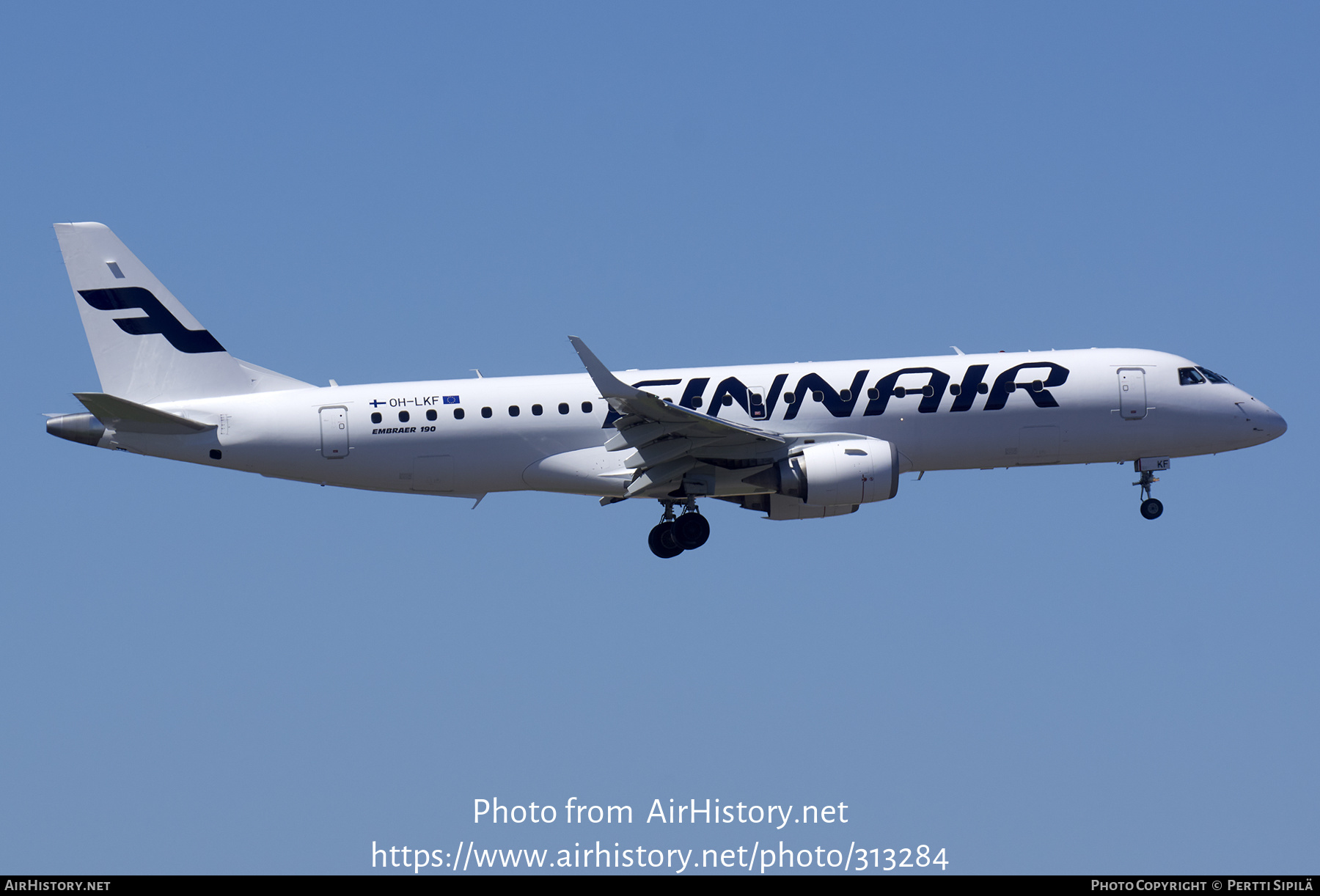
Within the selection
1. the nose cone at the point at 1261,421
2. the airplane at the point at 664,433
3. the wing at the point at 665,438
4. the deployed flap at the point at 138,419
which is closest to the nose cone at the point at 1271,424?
the nose cone at the point at 1261,421

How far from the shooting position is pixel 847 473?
1394 inches

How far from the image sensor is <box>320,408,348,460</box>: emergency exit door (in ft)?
120

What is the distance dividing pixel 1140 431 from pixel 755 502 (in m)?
10.2

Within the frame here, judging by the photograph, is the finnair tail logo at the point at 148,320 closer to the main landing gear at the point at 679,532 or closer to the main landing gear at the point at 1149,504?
the main landing gear at the point at 679,532

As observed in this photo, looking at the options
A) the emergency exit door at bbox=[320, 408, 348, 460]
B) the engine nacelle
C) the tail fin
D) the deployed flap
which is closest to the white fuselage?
the emergency exit door at bbox=[320, 408, 348, 460]

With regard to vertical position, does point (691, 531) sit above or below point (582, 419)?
below

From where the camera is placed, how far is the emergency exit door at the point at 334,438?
36.7 m

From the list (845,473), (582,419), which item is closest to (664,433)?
(582,419)

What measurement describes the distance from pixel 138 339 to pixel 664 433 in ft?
47.3

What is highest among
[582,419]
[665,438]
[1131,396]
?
[1131,396]

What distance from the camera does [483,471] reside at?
3684cm

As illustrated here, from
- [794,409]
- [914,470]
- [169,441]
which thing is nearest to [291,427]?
[169,441]

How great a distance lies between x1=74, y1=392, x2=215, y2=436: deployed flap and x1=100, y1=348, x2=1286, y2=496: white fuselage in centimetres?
19

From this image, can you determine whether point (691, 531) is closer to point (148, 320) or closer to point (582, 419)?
point (582, 419)
